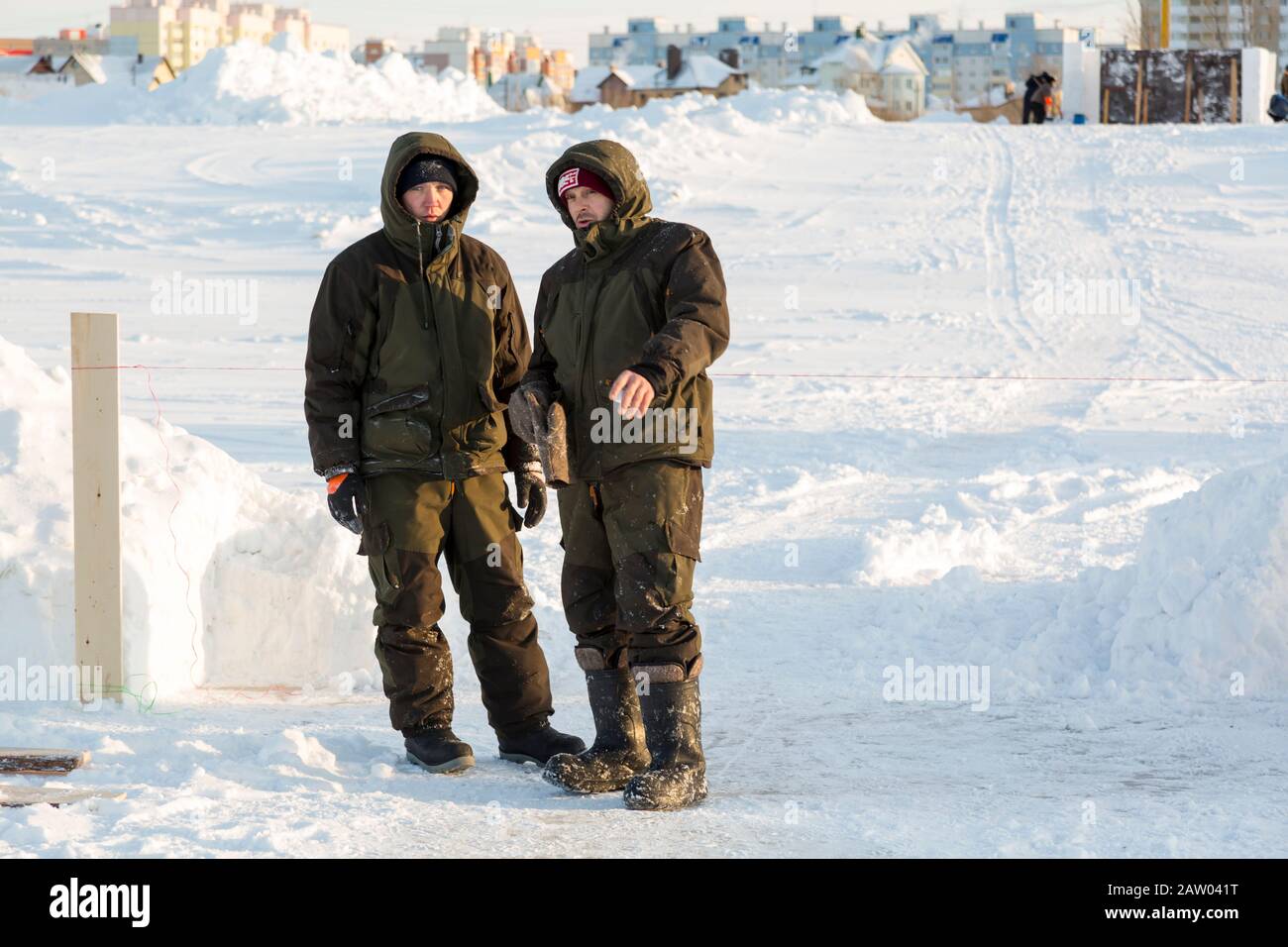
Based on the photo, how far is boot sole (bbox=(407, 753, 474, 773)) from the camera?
464 centimetres

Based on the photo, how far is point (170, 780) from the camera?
434cm

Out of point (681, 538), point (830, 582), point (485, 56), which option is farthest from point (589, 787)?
point (485, 56)

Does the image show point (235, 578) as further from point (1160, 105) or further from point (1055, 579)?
point (1160, 105)

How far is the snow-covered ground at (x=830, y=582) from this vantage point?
4176 mm

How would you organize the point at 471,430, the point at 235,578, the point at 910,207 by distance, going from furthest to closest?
the point at 910,207 < the point at 235,578 < the point at 471,430

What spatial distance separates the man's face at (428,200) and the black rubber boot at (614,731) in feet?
4.51

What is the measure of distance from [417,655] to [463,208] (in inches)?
53.6

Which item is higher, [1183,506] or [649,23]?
[649,23]

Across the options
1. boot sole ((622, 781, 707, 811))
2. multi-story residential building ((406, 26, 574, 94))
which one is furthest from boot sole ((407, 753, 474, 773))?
multi-story residential building ((406, 26, 574, 94))

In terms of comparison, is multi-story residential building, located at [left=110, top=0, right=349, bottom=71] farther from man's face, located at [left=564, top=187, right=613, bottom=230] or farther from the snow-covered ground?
man's face, located at [left=564, top=187, right=613, bottom=230]

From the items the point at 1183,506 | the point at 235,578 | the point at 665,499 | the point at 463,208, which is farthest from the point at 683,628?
the point at 1183,506

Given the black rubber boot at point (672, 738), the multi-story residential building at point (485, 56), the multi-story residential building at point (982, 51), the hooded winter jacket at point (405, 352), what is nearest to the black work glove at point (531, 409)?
the hooded winter jacket at point (405, 352)

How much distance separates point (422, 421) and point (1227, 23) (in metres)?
98.6
